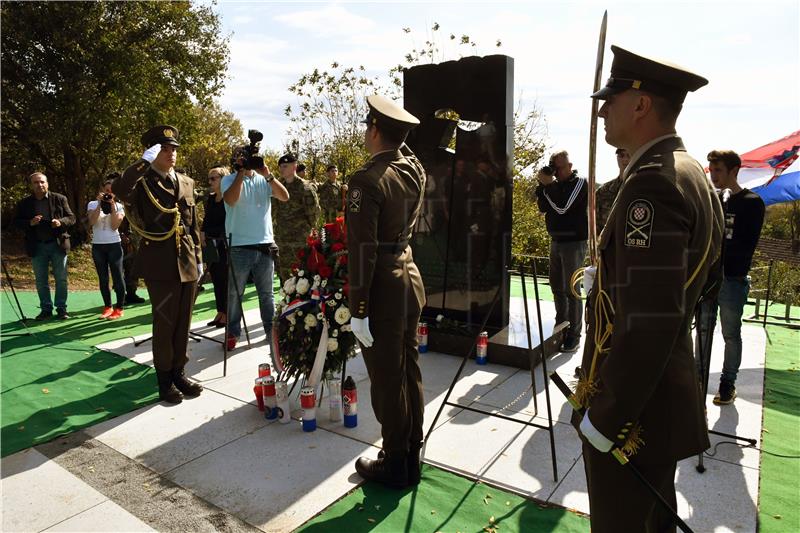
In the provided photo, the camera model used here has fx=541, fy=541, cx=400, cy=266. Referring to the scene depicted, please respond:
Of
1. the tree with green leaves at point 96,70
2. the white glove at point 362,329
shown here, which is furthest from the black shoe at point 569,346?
the tree with green leaves at point 96,70

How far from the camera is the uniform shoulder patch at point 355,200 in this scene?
2936mm

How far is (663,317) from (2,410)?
503 cm

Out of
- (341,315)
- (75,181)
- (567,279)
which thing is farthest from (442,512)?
(75,181)

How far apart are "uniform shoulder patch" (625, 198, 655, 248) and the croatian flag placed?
19.7 ft

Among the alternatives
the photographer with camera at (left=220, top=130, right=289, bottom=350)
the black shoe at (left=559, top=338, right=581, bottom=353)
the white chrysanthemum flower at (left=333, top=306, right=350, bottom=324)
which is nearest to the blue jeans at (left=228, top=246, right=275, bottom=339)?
the photographer with camera at (left=220, top=130, right=289, bottom=350)

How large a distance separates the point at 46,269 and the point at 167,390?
443 cm

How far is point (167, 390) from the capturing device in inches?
182

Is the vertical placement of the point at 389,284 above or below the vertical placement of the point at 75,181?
below

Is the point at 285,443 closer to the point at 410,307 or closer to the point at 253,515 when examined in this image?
the point at 253,515

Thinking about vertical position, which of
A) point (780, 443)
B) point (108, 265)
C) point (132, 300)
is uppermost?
point (108, 265)

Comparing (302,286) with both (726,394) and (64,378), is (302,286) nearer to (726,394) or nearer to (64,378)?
(64,378)

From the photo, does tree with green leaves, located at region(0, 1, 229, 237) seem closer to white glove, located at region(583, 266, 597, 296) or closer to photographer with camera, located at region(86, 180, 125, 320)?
photographer with camera, located at region(86, 180, 125, 320)

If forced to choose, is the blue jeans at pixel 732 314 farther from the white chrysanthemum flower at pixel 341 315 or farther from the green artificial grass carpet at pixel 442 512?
the white chrysanthemum flower at pixel 341 315

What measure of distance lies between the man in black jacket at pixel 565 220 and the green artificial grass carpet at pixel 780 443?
6.32ft
